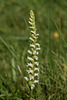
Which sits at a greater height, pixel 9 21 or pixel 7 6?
pixel 7 6

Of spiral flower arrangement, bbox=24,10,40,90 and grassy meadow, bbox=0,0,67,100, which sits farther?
grassy meadow, bbox=0,0,67,100

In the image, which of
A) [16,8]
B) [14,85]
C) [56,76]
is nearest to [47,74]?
[56,76]

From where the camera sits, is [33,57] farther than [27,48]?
No

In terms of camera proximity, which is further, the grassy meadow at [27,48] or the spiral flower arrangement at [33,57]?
the grassy meadow at [27,48]

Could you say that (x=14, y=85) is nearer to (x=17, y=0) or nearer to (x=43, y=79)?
(x=43, y=79)

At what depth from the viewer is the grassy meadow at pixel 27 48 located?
237 cm

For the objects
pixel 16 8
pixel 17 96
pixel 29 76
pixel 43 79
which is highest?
pixel 16 8

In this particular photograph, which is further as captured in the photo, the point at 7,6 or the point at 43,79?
the point at 7,6

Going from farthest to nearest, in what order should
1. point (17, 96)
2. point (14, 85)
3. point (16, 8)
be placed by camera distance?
point (16, 8)
point (14, 85)
point (17, 96)

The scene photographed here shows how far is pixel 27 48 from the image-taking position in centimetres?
272

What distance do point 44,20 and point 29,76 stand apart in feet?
12.3

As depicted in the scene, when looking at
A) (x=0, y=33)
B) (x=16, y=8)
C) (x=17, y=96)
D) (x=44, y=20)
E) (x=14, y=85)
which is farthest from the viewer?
(x=16, y=8)

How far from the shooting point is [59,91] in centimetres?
253

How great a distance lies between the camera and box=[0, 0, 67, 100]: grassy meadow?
237 centimetres
